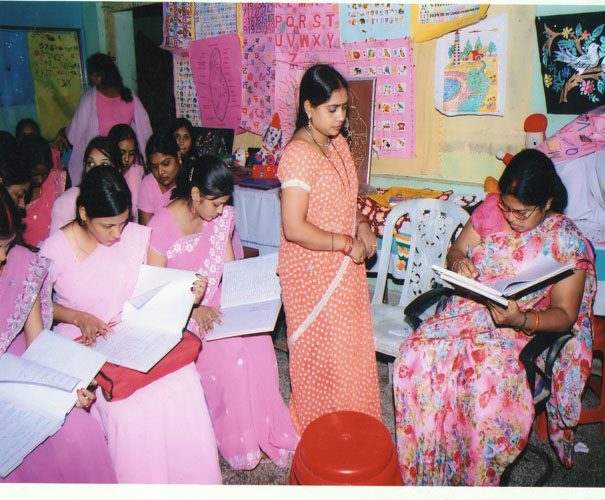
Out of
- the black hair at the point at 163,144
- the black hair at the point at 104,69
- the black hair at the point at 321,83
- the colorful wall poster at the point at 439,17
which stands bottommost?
the black hair at the point at 163,144

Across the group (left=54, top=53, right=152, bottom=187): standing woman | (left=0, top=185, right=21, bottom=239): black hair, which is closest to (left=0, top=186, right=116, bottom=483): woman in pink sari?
(left=0, top=185, right=21, bottom=239): black hair

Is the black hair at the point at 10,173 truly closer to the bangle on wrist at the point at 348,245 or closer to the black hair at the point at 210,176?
the black hair at the point at 210,176

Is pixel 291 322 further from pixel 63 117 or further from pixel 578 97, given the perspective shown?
pixel 63 117

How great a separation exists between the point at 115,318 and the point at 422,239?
5.37ft

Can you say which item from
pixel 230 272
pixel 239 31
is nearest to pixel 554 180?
pixel 230 272

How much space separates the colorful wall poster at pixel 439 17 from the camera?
3.30 metres

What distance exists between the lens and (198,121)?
5.40 meters

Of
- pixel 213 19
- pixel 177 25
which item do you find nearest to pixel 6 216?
pixel 213 19

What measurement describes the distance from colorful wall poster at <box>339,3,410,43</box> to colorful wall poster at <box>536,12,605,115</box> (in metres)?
0.94

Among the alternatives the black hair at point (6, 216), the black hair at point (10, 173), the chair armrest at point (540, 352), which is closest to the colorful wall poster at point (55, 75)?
the black hair at point (10, 173)

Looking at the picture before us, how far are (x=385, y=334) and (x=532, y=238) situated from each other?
842mm

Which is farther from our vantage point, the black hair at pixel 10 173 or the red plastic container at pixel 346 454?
the black hair at pixel 10 173

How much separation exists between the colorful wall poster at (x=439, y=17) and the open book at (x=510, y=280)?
2.00 meters

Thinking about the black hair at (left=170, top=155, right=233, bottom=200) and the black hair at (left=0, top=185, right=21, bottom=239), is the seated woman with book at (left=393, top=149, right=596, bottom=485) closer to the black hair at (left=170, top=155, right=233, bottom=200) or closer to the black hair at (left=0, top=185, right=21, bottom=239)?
the black hair at (left=170, top=155, right=233, bottom=200)
